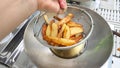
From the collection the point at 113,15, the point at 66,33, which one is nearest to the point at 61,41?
the point at 66,33

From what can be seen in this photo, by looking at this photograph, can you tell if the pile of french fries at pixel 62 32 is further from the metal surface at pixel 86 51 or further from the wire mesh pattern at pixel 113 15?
the wire mesh pattern at pixel 113 15

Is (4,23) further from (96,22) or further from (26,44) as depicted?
(96,22)

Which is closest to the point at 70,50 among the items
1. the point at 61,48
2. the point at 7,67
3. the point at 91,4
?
the point at 61,48

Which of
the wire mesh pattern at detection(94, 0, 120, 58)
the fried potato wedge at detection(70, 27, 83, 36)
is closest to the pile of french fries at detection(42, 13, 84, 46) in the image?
the fried potato wedge at detection(70, 27, 83, 36)

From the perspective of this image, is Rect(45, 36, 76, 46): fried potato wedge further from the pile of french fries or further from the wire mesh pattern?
the wire mesh pattern

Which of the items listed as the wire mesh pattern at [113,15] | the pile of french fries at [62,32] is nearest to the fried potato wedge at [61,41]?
the pile of french fries at [62,32]

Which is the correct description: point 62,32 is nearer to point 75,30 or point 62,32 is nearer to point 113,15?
point 75,30
